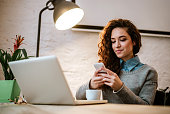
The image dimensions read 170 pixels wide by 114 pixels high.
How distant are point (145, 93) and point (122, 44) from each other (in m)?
0.46

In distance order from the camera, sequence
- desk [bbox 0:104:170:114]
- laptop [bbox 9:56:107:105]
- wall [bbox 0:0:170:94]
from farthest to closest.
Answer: wall [bbox 0:0:170:94]
laptop [bbox 9:56:107:105]
desk [bbox 0:104:170:114]

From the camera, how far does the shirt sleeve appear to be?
48.4 inches

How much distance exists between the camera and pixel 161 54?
2320mm

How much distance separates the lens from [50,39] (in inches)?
82.2

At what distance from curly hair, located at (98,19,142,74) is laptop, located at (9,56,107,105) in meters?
0.91

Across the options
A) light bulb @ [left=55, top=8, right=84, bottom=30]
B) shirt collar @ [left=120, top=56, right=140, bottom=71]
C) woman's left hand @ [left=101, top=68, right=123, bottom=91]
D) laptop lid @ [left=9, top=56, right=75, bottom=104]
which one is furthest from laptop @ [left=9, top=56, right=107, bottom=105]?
shirt collar @ [left=120, top=56, right=140, bottom=71]

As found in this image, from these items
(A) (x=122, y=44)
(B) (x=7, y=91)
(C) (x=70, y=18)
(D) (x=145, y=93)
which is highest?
(C) (x=70, y=18)

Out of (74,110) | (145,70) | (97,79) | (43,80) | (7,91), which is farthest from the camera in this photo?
(145,70)

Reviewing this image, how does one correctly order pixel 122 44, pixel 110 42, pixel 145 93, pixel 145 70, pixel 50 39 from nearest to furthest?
pixel 145 93 < pixel 145 70 < pixel 122 44 < pixel 110 42 < pixel 50 39

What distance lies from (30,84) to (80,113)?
0.37 metres

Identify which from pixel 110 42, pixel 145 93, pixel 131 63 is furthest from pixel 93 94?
pixel 110 42

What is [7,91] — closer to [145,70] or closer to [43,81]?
[43,81]

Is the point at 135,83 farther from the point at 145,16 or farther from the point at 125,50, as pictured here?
the point at 145,16

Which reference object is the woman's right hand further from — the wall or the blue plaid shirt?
the wall
